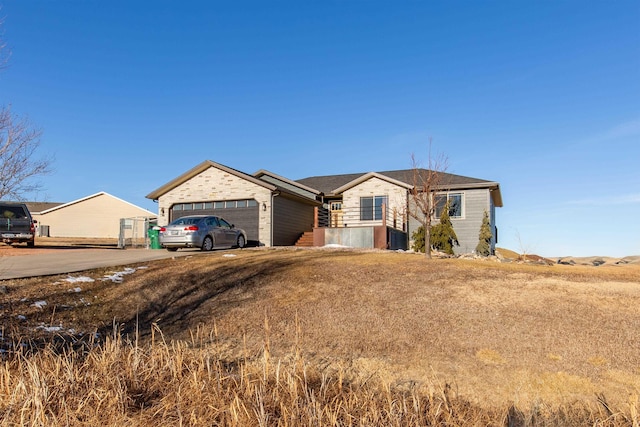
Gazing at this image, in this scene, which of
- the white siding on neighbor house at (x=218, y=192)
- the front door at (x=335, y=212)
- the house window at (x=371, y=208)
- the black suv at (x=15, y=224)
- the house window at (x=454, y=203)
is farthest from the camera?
the front door at (x=335, y=212)

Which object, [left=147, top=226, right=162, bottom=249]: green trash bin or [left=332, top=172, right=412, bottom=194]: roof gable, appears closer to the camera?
[left=147, top=226, right=162, bottom=249]: green trash bin

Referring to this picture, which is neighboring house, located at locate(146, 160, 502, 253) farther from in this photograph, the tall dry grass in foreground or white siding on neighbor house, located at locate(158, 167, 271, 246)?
the tall dry grass in foreground

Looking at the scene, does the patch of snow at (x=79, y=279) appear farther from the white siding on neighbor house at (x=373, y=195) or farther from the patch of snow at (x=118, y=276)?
the white siding on neighbor house at (x=373, y=195)

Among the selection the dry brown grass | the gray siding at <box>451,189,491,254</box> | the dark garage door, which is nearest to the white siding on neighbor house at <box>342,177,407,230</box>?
the gray siding at <box>451,189,491,254</box>

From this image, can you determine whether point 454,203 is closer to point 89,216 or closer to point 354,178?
point 354,178

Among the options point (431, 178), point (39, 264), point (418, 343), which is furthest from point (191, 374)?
point (431, 178)

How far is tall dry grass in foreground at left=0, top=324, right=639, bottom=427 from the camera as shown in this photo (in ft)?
12.9

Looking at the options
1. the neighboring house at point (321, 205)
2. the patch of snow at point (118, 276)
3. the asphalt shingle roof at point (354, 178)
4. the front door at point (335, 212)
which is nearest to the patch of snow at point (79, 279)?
the patch of snow at point (118, 276)

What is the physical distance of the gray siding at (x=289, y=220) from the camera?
2347cm

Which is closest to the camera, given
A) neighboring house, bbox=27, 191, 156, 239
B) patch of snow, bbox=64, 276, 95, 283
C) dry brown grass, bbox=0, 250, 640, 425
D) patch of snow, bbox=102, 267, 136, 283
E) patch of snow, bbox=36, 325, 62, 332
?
dry brown grass, bbox=0, 250, 640, 425

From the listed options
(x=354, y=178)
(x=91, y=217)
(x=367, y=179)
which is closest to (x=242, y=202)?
(x=367, y=179)

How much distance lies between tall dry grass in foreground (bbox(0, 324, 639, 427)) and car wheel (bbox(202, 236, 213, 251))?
1383 cm

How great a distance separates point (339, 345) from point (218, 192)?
751 inches

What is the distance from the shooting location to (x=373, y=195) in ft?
83.5
